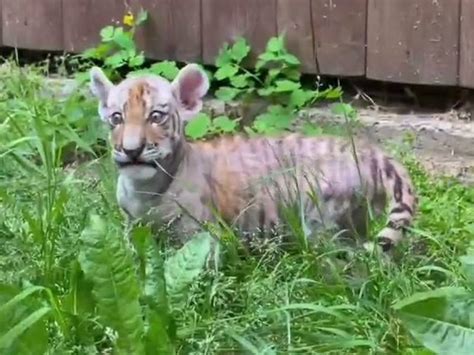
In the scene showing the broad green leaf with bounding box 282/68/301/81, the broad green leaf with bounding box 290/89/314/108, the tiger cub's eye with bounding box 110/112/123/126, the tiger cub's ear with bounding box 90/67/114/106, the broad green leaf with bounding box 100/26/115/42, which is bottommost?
the broad green leaf with bounding box 290/89/314/108

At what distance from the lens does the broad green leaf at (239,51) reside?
254 inches

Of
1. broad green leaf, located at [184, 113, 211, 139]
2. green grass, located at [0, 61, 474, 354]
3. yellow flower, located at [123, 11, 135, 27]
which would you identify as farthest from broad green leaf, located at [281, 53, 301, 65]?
green grass, located at [0, 61, 474, 354]

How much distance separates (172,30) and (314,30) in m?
0.73

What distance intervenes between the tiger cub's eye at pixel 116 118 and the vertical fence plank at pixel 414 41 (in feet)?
6.16

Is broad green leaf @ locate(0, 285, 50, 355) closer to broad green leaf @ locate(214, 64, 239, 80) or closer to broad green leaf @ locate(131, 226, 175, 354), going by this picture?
broad green leaf @ locate(131, 226, 175, 354)

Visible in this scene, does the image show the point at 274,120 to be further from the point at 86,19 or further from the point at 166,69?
the point at 86,19

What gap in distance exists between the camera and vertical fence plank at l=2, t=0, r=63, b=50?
7.07m

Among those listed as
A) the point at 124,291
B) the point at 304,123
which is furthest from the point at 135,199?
the point at 304,123

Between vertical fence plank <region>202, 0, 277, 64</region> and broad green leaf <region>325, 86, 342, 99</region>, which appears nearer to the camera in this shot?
broad green leaf <region>325, 86, 342, 99</region>

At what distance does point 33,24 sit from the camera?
713cm

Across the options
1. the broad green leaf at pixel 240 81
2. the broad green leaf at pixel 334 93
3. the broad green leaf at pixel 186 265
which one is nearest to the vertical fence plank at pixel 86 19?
the broad green leaf at pixel 240 81

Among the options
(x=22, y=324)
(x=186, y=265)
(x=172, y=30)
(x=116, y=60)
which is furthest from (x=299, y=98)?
(x=22, y=324)

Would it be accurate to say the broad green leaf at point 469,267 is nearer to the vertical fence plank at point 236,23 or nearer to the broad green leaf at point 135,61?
the vertical fence plank at point 236,23

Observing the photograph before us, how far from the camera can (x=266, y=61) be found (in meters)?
6.33
